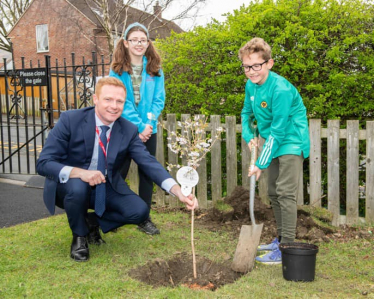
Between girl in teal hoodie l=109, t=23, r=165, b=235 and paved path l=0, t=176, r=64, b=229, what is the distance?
174 cm

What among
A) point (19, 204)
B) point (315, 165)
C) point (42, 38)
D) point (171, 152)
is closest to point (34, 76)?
point (19, 204)

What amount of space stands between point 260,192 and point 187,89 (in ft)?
5.55

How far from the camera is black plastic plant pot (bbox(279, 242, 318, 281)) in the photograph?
3.00 m

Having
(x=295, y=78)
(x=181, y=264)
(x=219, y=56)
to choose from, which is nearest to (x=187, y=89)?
(x=219, y=56)

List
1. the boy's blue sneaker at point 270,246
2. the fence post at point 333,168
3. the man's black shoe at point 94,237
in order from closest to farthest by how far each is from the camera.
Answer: the boy's blue sneaker at point 270,246 → the man's black shoe at point 94,237 → the fence post at point 333,168

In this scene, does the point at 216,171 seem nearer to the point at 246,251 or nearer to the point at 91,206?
the point at 91,206

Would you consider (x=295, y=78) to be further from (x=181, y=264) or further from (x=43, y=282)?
(x=43, y=282)

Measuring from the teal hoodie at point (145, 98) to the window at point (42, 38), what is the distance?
27405mm

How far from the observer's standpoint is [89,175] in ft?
11.1

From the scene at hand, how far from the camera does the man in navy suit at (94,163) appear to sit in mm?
3527

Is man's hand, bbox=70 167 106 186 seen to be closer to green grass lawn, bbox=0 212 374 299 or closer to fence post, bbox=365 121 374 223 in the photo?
green grass lawn, bbox=0 212 374 299

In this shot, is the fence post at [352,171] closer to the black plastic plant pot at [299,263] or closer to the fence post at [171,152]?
the black plastic plant pot at [299,263]

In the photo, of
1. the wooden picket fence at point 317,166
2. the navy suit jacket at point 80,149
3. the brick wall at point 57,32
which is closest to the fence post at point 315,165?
the wooden picket fence at point 317,166

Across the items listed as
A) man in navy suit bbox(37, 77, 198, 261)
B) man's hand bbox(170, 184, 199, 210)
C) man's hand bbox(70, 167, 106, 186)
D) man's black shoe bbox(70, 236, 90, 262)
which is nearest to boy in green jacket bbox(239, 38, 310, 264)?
man's hand bbox(170, 184, 199, 210)
